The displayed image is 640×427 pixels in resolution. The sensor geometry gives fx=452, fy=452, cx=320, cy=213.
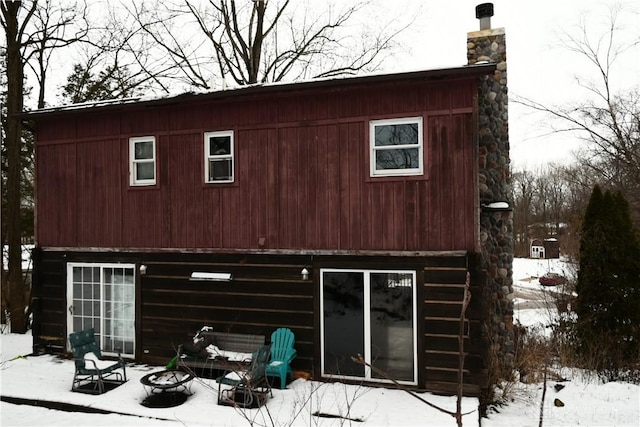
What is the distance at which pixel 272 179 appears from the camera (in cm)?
811

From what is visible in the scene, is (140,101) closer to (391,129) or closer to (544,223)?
(391,129)

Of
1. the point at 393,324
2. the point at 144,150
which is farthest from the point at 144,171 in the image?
the point at 393,324

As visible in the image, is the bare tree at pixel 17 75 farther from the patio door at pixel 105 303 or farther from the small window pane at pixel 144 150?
the small window pane at pixel 144 150


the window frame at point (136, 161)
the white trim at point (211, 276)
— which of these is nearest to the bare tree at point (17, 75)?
the window frame at point (136, 161)

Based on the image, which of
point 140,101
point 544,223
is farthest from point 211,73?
point 544,223

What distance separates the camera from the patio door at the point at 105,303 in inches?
356

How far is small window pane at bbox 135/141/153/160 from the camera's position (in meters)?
8.96

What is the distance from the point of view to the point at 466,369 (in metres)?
7.08

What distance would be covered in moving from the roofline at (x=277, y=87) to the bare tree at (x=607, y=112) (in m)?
10.3

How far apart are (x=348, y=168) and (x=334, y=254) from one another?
148cm

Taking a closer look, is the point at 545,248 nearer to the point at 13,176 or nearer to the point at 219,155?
the point at 219,155

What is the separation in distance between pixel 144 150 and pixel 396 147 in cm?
500

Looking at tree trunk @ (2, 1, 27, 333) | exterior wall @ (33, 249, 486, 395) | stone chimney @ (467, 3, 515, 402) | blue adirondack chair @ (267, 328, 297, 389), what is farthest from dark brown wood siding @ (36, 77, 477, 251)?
tree trunk @ (2, 1, 27, 333)

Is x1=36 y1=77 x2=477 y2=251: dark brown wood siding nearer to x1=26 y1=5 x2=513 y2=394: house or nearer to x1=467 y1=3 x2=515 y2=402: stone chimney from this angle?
x1=26 y1=5 x2=513 y2=394: house
